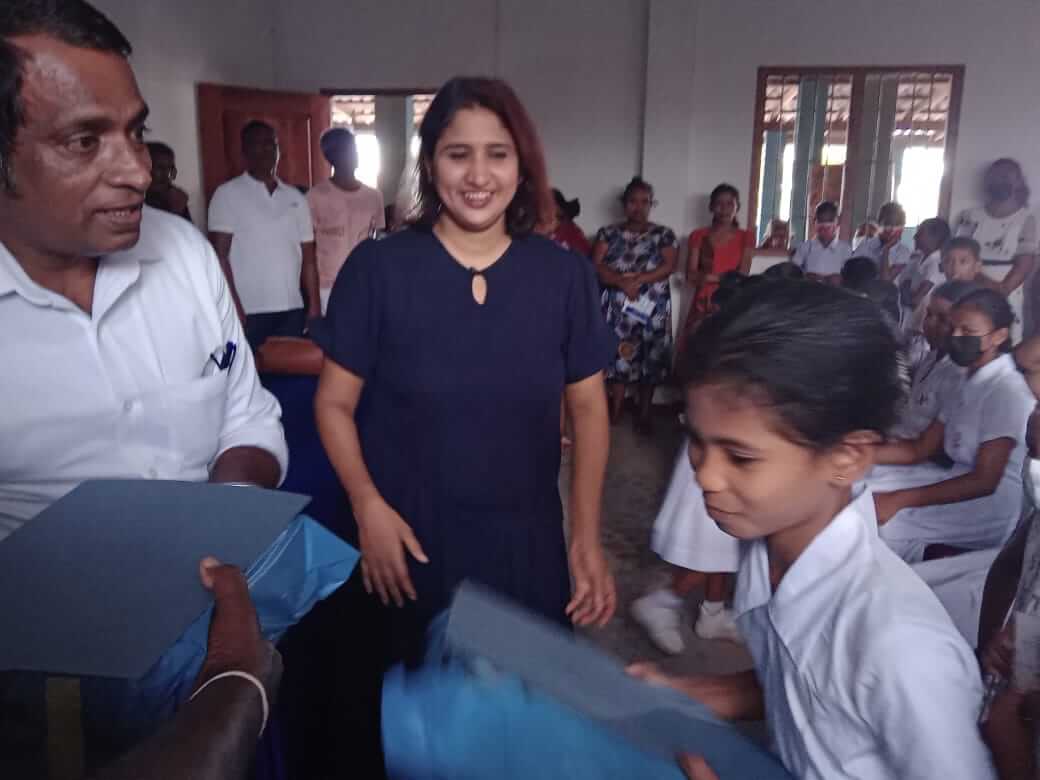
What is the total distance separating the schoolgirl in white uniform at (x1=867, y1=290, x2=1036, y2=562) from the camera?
228 centimetres

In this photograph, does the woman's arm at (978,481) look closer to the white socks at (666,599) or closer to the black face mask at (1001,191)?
the white socks at (666,599)

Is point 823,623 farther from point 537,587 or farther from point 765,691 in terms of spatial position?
point 537,587

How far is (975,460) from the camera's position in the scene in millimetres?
2328

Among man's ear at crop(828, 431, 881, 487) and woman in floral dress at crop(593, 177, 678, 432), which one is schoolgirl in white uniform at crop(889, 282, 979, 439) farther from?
woman in floral dress at crop(593, 177, 678, 432)

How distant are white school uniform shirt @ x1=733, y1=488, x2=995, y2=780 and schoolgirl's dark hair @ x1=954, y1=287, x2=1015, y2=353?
1741 millimetres

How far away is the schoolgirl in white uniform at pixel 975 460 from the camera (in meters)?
2.28

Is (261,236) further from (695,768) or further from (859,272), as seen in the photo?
(695,768)

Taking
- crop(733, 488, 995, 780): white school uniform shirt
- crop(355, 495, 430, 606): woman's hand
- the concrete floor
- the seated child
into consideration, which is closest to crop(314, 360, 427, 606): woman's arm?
crop(355, 495, 430, 606): woman's hand

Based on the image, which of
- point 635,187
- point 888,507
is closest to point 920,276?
point 635,187

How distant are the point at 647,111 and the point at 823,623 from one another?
520 cm

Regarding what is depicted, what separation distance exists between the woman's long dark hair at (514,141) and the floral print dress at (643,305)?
12.6ft

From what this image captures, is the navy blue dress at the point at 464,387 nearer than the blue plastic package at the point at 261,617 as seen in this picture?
No

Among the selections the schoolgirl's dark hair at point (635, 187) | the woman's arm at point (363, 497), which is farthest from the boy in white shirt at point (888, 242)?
the woman's arm at point (363, 497)

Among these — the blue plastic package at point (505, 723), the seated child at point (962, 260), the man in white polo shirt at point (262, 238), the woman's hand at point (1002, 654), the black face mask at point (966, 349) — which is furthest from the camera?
the man in white polo shirt at point (262, 238)
